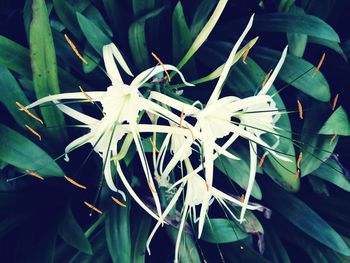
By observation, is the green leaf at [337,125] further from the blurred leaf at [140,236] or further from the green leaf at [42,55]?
the green leaf at [42,55]

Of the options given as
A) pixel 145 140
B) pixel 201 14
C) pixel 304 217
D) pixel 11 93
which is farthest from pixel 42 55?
pixel 304 217

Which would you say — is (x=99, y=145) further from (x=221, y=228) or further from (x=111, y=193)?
(x=221, y=228)

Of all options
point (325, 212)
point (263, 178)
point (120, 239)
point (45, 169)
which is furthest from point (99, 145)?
point (325, 212)

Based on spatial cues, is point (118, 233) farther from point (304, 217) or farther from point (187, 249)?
point (304, 217)

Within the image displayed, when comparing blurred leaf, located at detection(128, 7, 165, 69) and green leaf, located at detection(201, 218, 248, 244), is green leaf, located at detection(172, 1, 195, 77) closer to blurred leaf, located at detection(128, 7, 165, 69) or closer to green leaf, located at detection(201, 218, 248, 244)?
blurred leaf, located at detection(128, 7, 165, 69)

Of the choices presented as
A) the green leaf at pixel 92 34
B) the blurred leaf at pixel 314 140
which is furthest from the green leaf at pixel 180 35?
the blurred leaf at pixel 314 140
